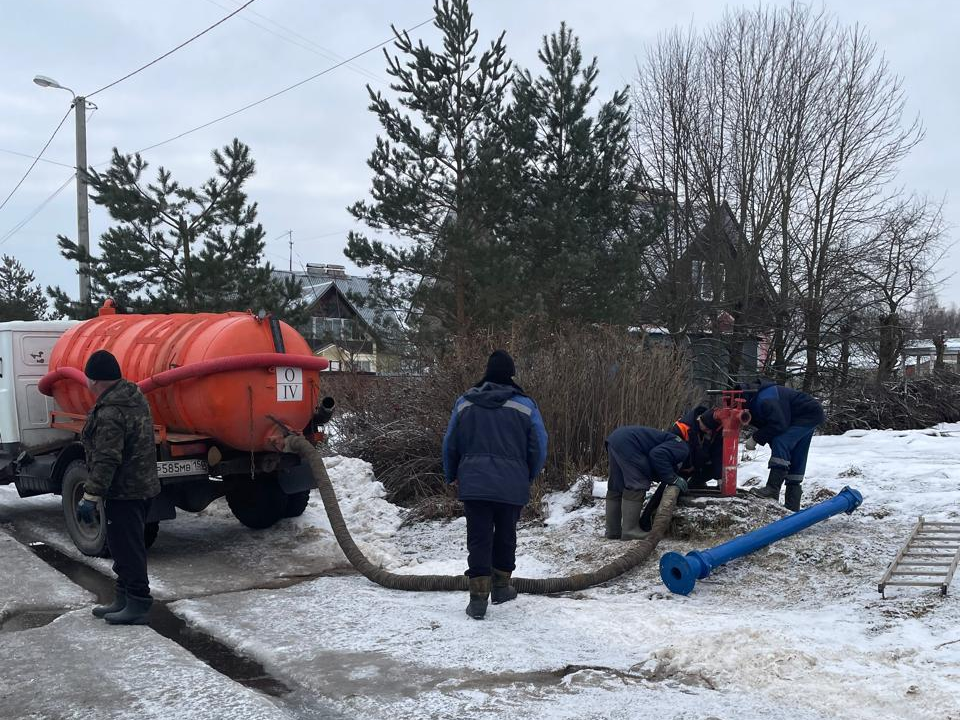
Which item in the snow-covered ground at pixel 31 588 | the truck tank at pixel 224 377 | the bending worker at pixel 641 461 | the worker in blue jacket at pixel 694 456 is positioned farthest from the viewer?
the truck tank at pixel 224 377

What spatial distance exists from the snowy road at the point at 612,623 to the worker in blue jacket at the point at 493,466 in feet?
0.98

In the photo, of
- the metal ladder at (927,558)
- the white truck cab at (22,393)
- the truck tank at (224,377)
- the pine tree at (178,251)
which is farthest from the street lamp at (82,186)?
the metal ladder at (927,558)

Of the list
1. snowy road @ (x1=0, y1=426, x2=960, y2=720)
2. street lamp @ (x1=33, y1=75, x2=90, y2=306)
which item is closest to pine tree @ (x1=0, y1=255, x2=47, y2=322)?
street lamp @ (x1=33, y1=75, x2=90, y2=306)

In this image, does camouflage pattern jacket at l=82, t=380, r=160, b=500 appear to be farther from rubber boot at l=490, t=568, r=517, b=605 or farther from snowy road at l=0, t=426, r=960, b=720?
rubber boot at l=490, t=568, r=517, b=605

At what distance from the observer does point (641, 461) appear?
7211mm

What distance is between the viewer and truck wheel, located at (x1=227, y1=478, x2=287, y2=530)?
881 centimetres

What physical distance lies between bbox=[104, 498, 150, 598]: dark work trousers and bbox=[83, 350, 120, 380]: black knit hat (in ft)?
2.77

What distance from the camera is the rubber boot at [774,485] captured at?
24.4ft

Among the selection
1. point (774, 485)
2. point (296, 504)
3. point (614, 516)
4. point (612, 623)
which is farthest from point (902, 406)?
point (612, 623)

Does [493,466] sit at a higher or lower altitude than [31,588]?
higher

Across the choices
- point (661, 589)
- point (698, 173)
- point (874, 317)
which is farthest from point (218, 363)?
point (874, 317)

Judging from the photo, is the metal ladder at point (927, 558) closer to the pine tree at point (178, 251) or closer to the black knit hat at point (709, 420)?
the black knit hat at point (709, 420)

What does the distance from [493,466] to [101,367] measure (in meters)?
2.78

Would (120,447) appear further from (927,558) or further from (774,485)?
(927,558)
